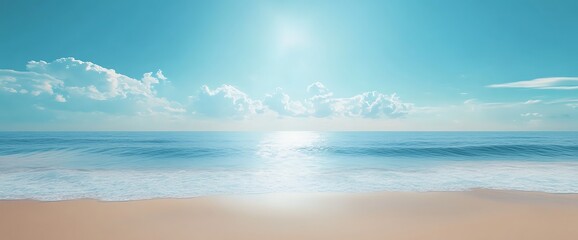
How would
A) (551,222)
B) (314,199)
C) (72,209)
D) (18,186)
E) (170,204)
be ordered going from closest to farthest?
1. (551,222)
2. (72,209)
3. (170,204)
4. (314,199)
5. (18,186)

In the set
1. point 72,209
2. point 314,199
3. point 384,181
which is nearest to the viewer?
point 72,209

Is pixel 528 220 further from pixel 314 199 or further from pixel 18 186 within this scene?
pixel 18 186

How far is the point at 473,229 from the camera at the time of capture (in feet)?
19.1

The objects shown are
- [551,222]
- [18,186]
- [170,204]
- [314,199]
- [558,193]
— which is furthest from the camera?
[18,186]

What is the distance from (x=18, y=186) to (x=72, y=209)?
5.03 meters

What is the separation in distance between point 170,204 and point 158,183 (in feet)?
11.1

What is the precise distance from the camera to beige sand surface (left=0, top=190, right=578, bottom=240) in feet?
18.4

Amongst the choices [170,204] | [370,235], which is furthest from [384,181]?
[170,204]

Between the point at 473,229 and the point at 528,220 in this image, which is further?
the point at 528,220

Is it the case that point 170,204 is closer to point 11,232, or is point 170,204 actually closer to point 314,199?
point 11,232

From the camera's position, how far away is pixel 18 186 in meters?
9.83

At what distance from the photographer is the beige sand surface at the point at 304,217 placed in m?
5.59

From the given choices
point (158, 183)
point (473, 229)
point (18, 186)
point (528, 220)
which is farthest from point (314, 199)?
point (18, 186)

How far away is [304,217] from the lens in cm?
648
